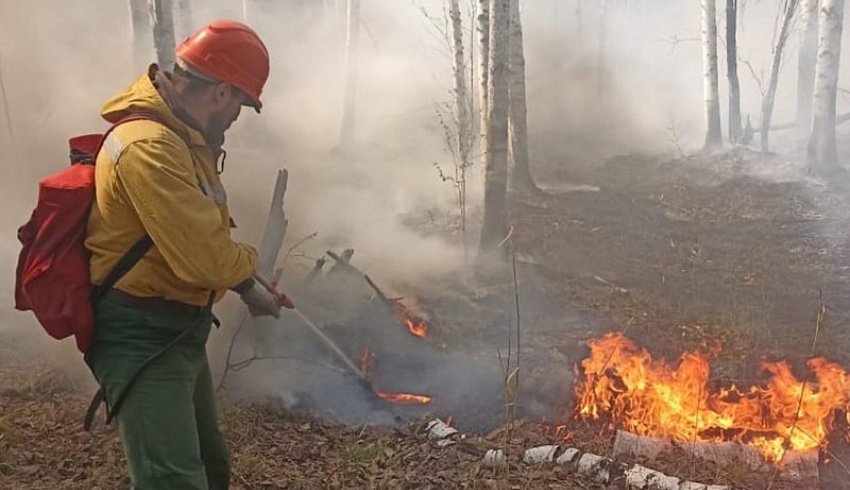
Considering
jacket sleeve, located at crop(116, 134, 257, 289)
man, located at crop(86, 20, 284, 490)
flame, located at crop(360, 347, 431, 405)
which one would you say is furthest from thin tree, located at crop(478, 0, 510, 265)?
jacket sleeve, located at crop(116, 134, 257, 289)

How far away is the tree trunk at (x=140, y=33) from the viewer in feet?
36.1

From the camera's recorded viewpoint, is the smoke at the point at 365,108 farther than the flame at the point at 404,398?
Yes

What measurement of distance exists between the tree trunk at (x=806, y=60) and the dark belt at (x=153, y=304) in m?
18.0

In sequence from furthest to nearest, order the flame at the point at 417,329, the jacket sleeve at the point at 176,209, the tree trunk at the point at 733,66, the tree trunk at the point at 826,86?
the tree trunk at the point at 733,66 → the tree trunk at the point at 826,86 → the flame at the point at 417,329 → the jacket sleeve at the point at 176,209

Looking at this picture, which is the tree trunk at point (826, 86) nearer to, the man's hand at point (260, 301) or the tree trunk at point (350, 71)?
the tree trunk at point (350, 71)

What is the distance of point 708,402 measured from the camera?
566 centimetres

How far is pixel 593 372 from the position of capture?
6277 mm

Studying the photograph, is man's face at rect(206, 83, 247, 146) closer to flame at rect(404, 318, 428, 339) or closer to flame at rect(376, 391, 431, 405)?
flame at rect(376, 391, 431, 405)

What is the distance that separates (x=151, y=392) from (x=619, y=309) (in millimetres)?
6581

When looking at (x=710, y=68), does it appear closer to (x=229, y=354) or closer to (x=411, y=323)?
(x=411, y=323)

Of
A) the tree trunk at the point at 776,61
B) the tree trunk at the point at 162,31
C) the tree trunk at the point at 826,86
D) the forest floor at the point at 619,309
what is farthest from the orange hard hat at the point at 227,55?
the tree trunk at the point at 776,61

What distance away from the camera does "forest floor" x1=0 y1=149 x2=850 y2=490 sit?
4.48 meters

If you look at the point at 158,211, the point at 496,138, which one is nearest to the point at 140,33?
the point at 496,138

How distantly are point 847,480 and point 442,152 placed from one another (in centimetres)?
1349
